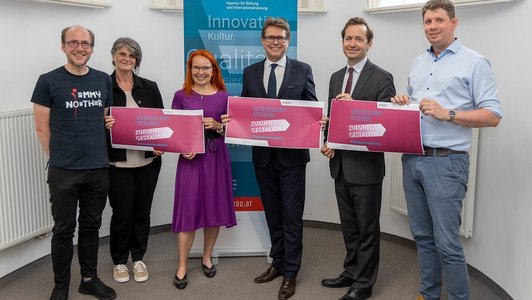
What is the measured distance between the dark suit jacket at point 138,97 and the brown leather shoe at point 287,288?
1.28m

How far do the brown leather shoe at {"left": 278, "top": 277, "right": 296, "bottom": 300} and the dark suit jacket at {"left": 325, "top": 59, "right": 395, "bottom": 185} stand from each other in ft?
2.73

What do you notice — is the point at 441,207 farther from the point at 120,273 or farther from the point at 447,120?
the point at 120,273

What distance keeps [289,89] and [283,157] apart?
452 millimetres

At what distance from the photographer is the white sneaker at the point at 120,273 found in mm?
3516

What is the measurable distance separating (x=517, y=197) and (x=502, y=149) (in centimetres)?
34

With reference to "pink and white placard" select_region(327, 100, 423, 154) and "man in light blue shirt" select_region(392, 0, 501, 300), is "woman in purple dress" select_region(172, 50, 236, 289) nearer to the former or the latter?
"pink and white placard" select_region(327, 100, 423, 154)

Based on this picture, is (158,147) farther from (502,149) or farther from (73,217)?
(502,149)

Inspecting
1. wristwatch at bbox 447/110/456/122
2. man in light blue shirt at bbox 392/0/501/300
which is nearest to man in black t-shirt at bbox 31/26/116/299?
man in light blue shirt at bbox 392/0/501/300

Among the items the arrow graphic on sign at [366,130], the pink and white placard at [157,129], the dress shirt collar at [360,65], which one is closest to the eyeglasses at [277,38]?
the dress shirt collar at [360,65]

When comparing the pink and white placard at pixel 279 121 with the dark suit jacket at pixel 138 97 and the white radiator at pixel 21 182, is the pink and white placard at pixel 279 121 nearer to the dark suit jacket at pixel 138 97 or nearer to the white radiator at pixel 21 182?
the dark suit jacket at pixel 138 97

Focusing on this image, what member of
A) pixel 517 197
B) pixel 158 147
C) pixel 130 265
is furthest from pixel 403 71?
pixel 130 265

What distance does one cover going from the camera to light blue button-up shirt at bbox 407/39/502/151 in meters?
2.45

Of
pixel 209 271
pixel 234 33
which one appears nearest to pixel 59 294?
pixel 209 271

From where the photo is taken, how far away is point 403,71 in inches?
165
